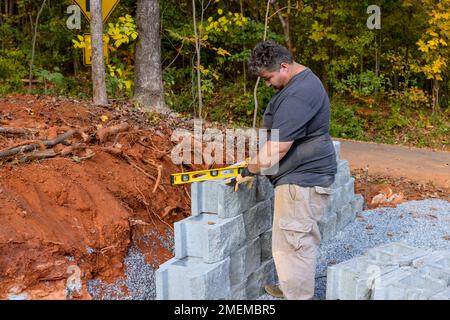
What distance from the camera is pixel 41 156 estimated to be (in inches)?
185

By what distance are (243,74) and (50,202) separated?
8.64m

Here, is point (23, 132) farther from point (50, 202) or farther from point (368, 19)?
point (368, 19)

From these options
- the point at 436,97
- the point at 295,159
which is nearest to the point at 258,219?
the point at 295,159

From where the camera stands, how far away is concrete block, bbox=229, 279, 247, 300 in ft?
12.9

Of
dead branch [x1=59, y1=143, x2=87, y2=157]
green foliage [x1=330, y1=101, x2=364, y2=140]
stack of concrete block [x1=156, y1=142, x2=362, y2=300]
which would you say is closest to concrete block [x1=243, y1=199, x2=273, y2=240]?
stack of concrete block [x1=156, y1=142, x2=362, y2=300]

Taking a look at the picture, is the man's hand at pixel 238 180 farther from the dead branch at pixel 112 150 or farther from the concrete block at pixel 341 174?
the concrete block at pixel 341 174

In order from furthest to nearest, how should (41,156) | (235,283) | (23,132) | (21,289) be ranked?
(23,132), (41,156), (235,283), (21,289)

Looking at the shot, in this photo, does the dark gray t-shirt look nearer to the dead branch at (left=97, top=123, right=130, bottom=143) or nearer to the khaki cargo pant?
the khaki cargo pant

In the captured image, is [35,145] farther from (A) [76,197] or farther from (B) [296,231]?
(B) [296,231]

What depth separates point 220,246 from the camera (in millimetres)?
3760

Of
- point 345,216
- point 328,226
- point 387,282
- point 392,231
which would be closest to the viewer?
point 387,282

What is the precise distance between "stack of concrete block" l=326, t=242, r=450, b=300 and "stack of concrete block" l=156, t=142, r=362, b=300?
66 centimetres

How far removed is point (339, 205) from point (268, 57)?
8.67 feet
